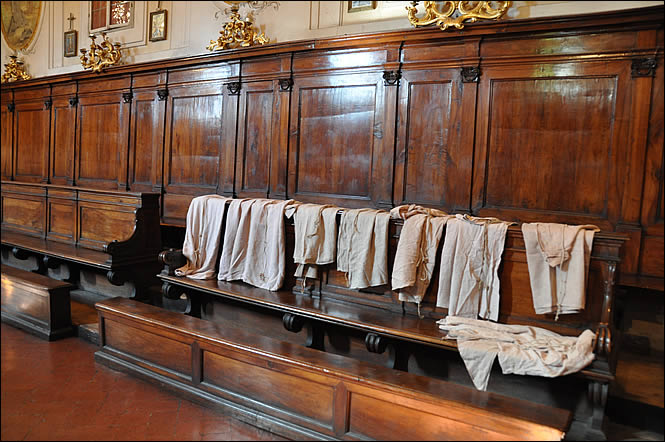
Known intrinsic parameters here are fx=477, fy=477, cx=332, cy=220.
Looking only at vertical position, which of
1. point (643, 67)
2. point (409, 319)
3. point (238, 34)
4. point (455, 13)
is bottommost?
point (409, 319)

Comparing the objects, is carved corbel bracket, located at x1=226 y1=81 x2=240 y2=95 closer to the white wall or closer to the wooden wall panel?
the white wall

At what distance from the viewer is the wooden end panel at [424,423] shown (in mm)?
2193

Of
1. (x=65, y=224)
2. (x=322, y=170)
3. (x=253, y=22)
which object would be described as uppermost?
(x=253, y=22)

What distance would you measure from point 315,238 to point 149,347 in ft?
4.82

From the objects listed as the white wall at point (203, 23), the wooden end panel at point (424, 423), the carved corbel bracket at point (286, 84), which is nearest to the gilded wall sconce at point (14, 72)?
the white wall at point (203, 23)

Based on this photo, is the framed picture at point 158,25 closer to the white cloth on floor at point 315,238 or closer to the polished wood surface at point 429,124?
the polished wood surface at point 429,124

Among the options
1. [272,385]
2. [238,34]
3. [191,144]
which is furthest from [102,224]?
[272,385]

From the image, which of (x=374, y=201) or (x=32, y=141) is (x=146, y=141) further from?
(x=374, y=201)

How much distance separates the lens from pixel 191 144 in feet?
18.4

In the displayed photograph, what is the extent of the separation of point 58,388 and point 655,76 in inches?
181

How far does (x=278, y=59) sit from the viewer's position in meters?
4.96

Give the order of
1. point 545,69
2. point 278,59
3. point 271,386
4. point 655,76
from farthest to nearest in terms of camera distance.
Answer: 1. point 278,59
2. point 545,69
3. point 655,76
4. point 271,386

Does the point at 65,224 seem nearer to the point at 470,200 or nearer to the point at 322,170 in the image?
the point at 322,170

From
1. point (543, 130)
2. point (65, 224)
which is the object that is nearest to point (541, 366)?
point (543, 130)
